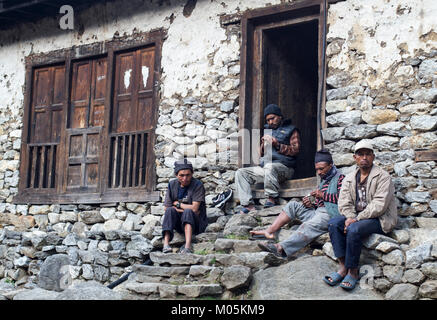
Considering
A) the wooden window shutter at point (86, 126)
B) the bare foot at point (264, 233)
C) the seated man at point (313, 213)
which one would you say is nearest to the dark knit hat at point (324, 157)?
the seated man at point (313, 213)

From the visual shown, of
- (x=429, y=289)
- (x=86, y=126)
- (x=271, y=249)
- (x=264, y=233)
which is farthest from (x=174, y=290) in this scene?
(x=86, y=126)

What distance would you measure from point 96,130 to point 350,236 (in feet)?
15.9

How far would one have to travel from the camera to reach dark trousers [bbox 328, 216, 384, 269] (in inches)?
231

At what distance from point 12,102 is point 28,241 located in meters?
2.44

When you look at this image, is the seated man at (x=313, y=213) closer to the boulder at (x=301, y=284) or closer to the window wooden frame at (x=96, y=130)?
the boulder at (x=301, y=284)

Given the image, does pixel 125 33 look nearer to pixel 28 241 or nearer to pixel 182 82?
pixel 182 82

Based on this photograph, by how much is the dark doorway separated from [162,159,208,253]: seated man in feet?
5.30

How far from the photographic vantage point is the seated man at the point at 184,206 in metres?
7.28

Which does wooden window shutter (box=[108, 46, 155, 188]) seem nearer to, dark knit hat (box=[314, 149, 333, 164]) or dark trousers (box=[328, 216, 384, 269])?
dark knit hat (box=[314, 149, 333, 164])

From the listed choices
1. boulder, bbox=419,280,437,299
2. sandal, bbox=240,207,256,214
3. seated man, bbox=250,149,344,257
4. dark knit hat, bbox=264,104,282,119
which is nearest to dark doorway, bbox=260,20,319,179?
dark knit hat, bbox=264,104,282,119

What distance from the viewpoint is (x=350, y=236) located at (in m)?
5.89

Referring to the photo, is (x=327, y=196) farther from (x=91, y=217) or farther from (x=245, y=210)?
(x=91, y=217)

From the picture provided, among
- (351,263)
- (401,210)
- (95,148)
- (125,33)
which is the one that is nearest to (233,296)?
(351,263)

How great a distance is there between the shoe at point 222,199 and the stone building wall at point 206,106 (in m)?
0.12
